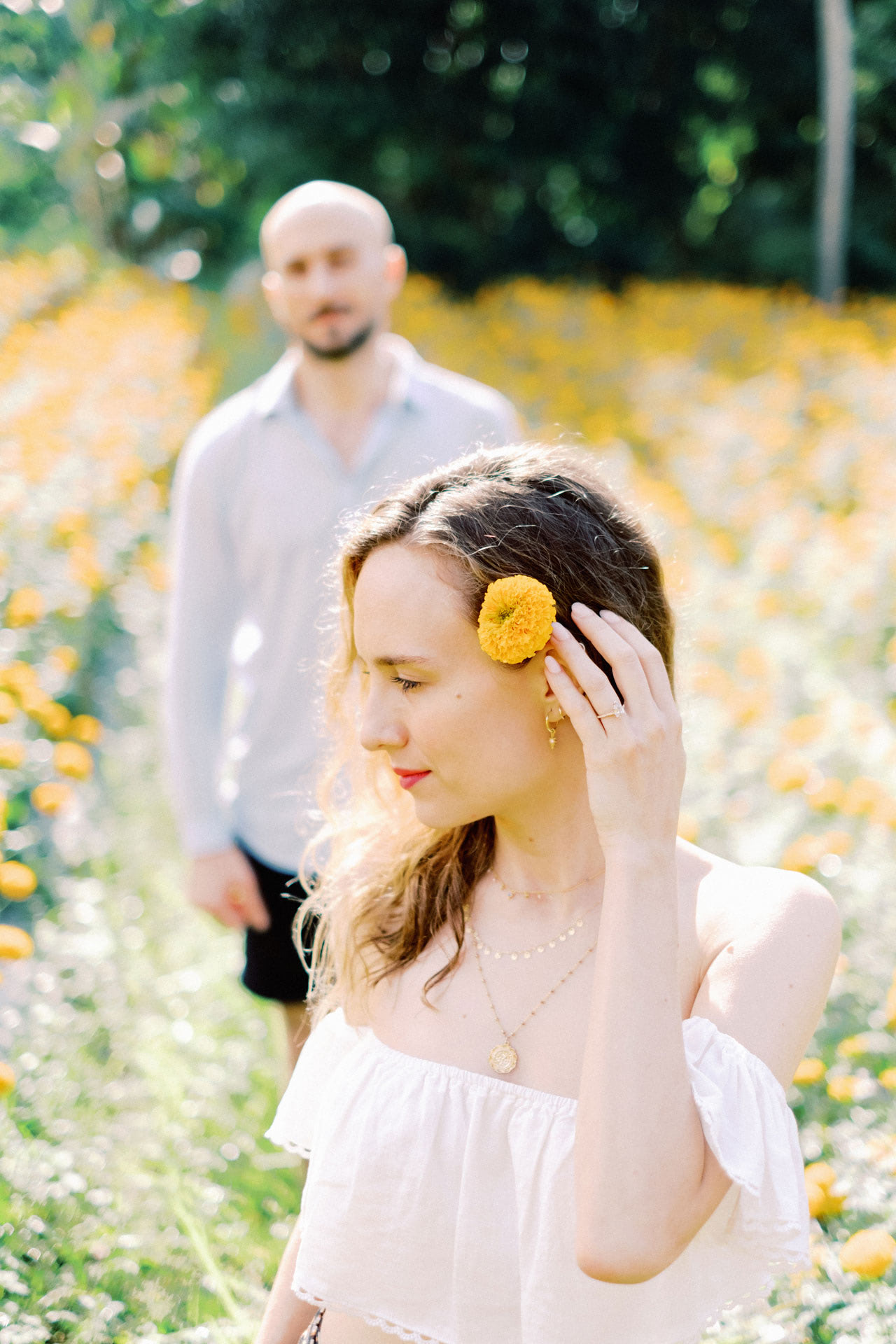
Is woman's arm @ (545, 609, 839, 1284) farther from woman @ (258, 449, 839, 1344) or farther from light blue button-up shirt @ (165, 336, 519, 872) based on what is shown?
light blue button-up shirt @ (165, 336, 519, 872)

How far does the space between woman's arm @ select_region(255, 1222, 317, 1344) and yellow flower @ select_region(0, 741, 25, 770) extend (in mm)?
1677

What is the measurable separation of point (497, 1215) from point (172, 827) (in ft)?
9.64

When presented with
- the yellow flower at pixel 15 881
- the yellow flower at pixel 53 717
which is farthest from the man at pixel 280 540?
the yellow flower at pixel 53 717

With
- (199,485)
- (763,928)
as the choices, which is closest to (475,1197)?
(763,928)

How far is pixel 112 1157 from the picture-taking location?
8.17 feet

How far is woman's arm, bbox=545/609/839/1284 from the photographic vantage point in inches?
44.1

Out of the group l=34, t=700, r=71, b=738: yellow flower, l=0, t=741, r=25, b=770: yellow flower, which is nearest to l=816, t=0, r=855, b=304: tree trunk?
l=34, t=700, r=71, b=738: yellow flower

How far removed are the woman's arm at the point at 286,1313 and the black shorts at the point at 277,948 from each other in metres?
1.03

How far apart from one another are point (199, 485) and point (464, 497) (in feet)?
4.18

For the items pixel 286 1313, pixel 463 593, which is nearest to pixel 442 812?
pixel 463 593

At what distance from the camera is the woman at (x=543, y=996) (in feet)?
3.80

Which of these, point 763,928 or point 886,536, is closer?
point 763,928

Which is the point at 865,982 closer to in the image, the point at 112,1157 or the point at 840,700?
the point at 840,700

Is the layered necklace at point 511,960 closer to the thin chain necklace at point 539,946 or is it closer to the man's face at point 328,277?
the thin chain necklace at point 539,946
